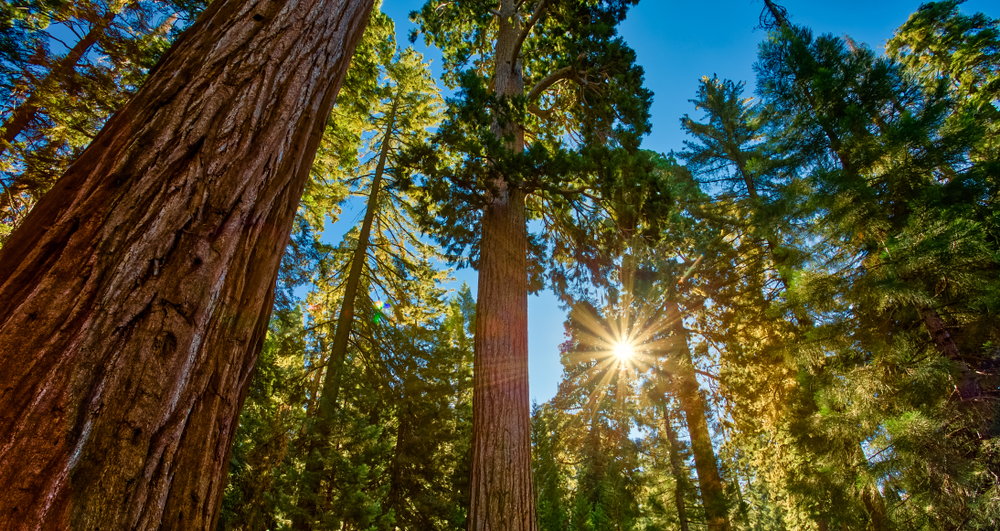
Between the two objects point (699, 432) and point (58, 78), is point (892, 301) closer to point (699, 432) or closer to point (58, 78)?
point (699, 432)

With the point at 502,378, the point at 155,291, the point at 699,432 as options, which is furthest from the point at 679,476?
the point at 155,291

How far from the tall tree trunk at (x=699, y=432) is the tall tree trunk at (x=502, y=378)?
6699 mm

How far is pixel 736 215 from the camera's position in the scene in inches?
445

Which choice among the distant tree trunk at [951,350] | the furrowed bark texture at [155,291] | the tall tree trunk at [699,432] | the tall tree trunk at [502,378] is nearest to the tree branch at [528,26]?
the tall tree trunk at [502,378]

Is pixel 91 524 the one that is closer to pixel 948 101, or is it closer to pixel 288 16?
pixel 288 16

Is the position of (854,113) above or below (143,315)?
above

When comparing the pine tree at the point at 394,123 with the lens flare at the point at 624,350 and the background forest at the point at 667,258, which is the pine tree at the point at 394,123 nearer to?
the background forest at the point at 667,258

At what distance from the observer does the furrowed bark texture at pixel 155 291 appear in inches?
29.7

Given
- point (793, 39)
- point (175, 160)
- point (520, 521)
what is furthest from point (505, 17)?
point (520, 521)

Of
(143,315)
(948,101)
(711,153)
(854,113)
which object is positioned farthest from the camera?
(711,153)

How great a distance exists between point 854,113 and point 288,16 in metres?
8.32

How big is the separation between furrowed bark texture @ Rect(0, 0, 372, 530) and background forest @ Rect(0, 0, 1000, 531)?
885mm

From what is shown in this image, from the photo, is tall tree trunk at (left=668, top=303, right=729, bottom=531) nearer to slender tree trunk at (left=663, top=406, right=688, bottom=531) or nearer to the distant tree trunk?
slender tree trunk at (left=663, top=406, right=688, bottom=531)

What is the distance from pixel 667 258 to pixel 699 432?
425cm
